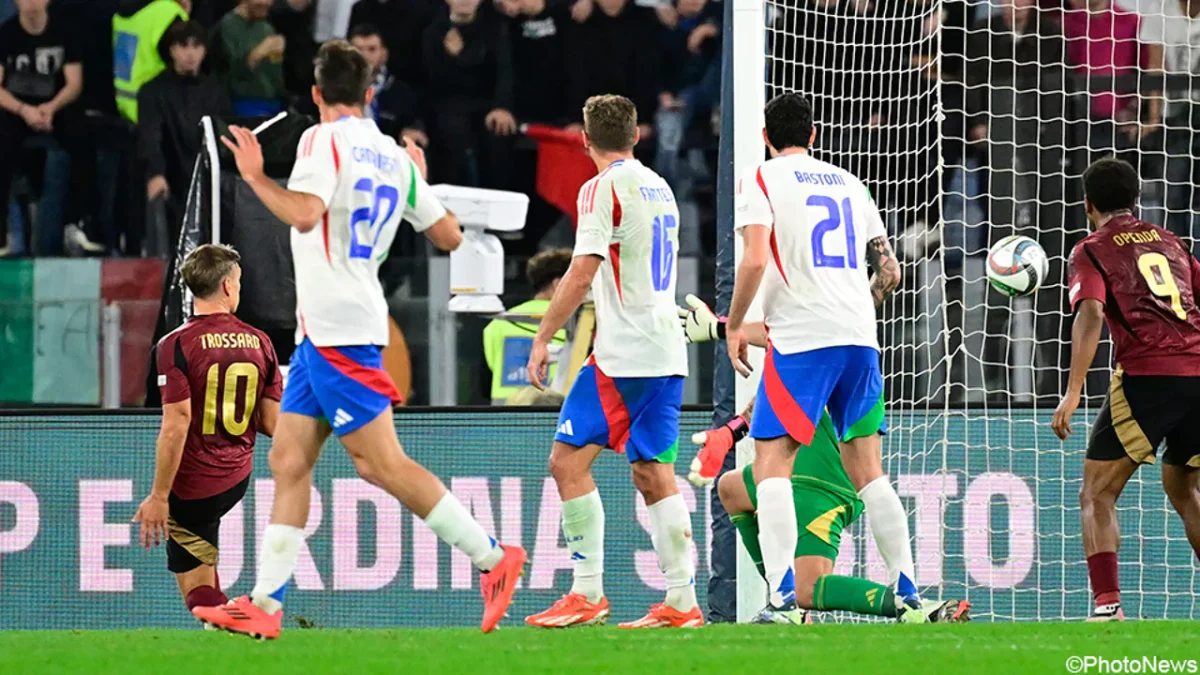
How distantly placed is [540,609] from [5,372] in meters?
3.29

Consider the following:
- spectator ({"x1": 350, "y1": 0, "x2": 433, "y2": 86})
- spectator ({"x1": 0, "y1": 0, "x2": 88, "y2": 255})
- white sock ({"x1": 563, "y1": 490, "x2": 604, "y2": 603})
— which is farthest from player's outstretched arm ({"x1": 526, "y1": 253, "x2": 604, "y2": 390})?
spectator ({"x1": 0, "y1": 0, "x2": 88, "y2": 255})

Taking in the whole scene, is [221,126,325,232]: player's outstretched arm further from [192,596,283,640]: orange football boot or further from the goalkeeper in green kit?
the goalkeeper in green kit

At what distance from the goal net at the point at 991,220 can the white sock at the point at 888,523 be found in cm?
136

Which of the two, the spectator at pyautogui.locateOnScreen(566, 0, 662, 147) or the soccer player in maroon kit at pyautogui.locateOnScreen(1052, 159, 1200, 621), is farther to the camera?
the spectator at pyautogui.locateOnScreen(566, 0, 662, 147)

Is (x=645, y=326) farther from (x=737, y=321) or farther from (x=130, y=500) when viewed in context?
(x=130, y=500)

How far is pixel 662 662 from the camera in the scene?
5.62 m

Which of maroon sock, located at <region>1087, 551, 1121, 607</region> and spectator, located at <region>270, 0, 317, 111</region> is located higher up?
spectator, located at <region>270, 0, 317, 111</region>

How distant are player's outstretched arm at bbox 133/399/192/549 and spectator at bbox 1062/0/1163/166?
18.3 ft

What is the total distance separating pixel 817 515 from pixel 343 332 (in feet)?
7.72

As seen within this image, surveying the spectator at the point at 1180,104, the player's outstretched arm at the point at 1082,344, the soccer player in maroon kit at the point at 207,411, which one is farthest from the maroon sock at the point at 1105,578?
the soccer player in maroon kit at the point at 207,411

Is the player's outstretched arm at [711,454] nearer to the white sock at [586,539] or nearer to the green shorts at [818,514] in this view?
the green shorts at [818,514]

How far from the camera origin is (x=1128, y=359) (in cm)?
802

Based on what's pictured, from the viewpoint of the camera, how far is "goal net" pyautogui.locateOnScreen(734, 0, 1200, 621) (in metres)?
9.68

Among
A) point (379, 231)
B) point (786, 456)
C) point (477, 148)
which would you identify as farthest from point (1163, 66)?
point (379, 231)
